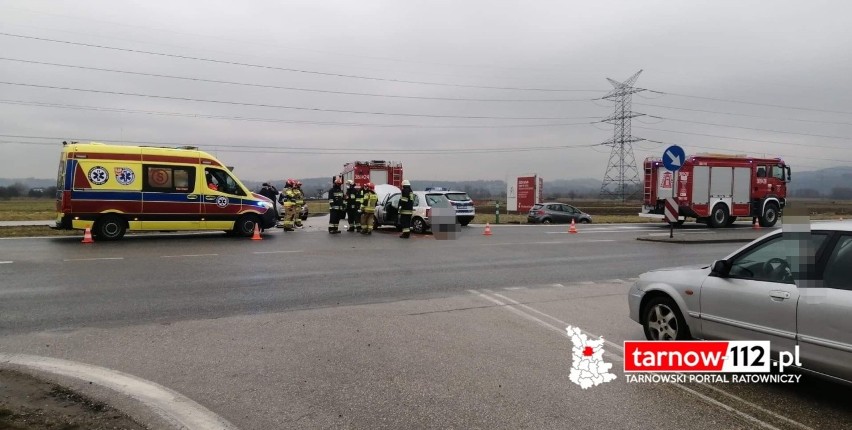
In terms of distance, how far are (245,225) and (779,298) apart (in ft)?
51.1

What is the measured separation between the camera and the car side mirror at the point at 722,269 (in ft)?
15.8

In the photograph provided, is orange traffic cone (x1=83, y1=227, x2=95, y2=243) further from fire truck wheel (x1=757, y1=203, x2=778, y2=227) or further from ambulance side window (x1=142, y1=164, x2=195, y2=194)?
fire truck wheel (x1=757, y1=203, x2=778, y2=227)

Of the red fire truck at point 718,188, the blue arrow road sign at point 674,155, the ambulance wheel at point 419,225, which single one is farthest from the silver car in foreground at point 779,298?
the red fire truck at point 718,188

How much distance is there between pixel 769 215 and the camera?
2623cm

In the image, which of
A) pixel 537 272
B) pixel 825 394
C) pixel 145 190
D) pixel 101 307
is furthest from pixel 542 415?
pixel 145 190

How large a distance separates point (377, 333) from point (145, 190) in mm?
12325

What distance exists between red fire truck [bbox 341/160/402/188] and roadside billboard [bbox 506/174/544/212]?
9.78 metres

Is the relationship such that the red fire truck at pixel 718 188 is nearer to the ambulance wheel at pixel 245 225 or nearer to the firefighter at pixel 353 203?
the firefighter at pixel 353 203

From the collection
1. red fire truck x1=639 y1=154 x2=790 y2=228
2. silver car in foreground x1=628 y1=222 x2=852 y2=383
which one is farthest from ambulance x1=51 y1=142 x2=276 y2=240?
red fire truck x1=639 y1=154 x2=790 y2=228

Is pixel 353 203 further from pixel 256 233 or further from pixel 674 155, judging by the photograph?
pixel 674 155

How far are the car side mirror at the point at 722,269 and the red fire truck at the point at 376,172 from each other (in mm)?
25823

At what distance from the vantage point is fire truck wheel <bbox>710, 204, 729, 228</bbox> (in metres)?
25.0

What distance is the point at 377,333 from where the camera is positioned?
6.12 meters

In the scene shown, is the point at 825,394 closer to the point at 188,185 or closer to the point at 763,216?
the point at 188,185
